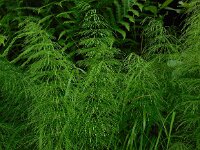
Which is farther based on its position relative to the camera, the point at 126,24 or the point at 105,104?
the point at 126,24

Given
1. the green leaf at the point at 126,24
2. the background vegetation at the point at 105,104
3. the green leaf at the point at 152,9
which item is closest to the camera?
the background vegetation at the point at 105,104

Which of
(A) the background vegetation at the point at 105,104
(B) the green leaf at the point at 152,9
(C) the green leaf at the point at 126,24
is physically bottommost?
(A) the background vegetation at the point at 105,104

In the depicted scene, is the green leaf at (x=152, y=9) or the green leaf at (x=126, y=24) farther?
the green leaf at (x=152, y=9)

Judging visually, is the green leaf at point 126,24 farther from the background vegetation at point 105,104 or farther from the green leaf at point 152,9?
the background vegetation at point 105,104

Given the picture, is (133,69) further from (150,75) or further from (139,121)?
(139,121)

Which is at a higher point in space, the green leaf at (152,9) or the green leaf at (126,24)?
the green leaf at (152,9)

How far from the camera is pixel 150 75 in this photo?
2072 millimetres

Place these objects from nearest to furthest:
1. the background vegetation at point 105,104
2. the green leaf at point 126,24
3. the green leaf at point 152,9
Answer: the background vegetation at point 105,104
the green leaf at point 126,24
the green leaf at point 152,9

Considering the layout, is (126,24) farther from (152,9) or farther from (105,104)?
(105,104)

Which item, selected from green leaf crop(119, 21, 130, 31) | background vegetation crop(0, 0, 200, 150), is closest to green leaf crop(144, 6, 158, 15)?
green leaf crop(119, 21, 130, 31)

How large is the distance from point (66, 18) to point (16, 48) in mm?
487

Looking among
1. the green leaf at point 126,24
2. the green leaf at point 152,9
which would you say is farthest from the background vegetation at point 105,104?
the green leaf at point 152,9

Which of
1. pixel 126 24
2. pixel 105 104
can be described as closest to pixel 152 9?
pixel 126 24

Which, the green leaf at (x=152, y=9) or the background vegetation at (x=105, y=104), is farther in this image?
the green leaf at (x=152, y=9)
